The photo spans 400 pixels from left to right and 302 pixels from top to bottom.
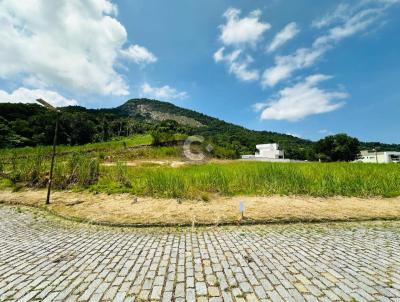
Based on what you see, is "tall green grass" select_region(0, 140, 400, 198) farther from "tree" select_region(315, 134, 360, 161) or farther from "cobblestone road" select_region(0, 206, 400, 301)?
"tree" select_region(315, 134, 360, 161)

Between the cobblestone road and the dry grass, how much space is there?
0.96 metres

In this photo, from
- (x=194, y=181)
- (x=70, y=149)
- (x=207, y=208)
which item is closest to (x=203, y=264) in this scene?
(x=207, y=208)

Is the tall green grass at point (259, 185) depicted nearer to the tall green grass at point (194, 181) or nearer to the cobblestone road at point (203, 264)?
the tall green grass at point (194, 181)

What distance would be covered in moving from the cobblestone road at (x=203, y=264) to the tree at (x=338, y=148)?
220ft

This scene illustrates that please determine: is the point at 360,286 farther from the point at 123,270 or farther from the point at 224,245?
the point at 123,270

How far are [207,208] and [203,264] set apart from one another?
175 inches

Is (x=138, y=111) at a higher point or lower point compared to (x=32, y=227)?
higher

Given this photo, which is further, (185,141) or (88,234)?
(185,141)

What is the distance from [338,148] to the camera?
63.6 metres

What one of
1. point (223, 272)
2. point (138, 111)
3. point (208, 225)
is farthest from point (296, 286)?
point (138, 111)

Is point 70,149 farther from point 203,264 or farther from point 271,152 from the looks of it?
point 271,152

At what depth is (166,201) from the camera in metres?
9.47

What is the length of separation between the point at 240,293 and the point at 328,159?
72.8 metres

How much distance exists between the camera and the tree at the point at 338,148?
209 feet
